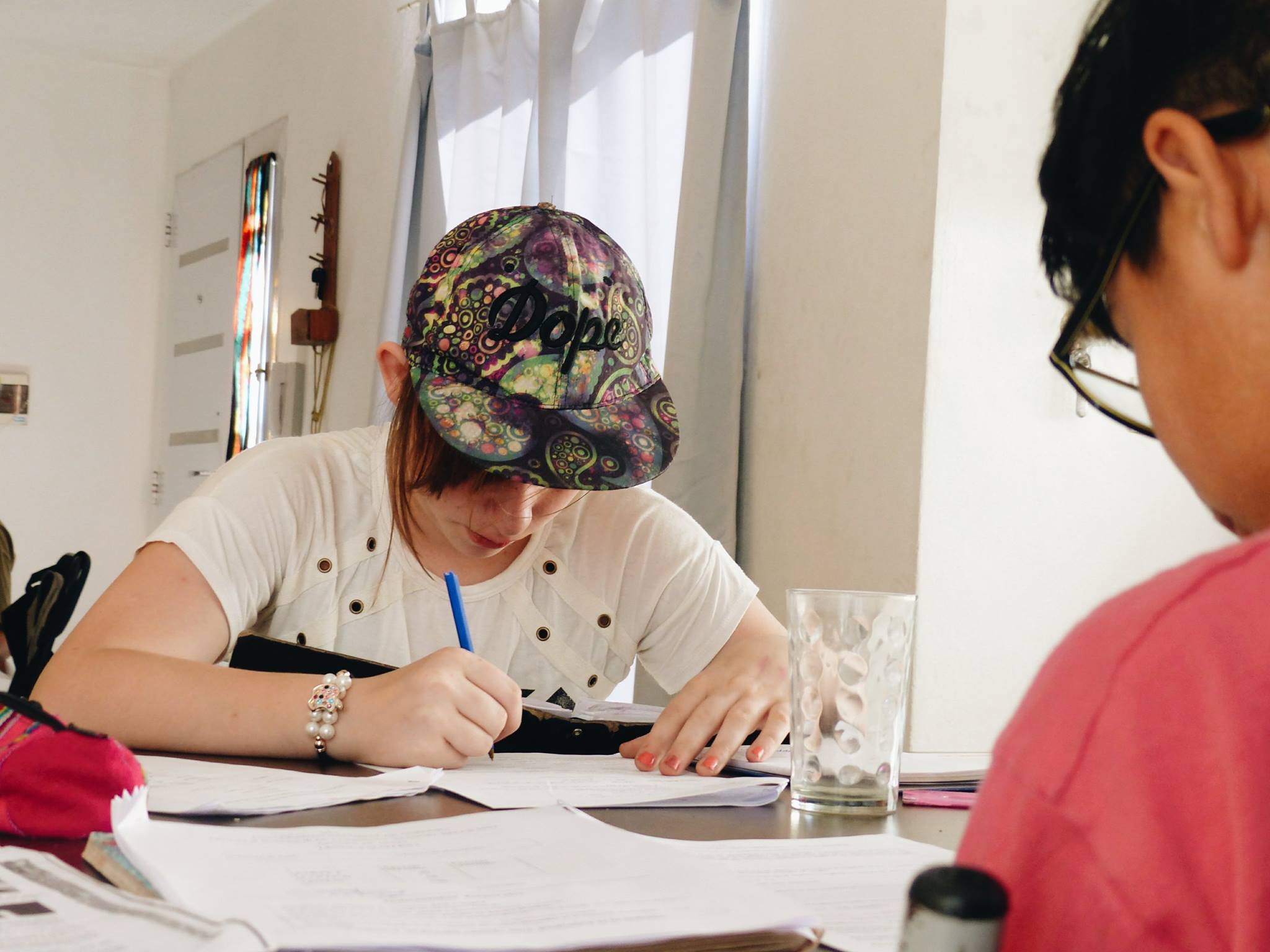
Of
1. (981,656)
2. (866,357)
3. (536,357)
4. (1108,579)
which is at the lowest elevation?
(981,656)

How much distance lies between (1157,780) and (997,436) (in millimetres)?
1900

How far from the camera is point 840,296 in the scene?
7.30ft

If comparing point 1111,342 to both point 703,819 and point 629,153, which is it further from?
point 629,153

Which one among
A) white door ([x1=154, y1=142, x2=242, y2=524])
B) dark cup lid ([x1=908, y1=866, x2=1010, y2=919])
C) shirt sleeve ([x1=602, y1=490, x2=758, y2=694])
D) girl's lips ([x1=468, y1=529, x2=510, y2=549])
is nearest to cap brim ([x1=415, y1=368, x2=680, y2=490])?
girl's lips ([x1=468, y1=529, x2=510, y2=549])

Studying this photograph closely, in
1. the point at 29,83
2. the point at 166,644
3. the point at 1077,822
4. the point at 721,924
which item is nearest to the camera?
the point at 1077,822

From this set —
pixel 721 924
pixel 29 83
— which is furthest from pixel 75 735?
pixel 29 83

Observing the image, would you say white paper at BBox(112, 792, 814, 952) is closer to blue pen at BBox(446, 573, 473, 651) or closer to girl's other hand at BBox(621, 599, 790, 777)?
girl's other hand at BBox(621, 599, 790, 777)

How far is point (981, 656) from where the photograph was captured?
6.81 feet

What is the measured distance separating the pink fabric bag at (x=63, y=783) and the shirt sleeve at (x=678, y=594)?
2.89 feet

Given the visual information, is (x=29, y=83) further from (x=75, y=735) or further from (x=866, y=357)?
(x=75, y=735)

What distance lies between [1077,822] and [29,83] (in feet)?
19.3

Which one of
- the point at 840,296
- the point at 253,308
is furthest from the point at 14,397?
the point at 840,296

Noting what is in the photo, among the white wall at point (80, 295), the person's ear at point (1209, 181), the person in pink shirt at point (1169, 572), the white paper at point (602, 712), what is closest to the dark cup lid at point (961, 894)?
the person in pink shirt at point (1169, 572)

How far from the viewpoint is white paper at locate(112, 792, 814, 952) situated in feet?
1.54
